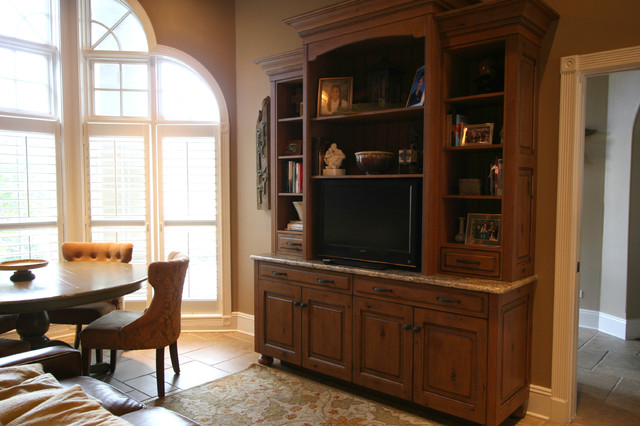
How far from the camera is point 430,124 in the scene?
2.89 meters

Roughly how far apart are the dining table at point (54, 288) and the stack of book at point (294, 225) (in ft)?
3.85

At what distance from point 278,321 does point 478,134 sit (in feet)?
6.55

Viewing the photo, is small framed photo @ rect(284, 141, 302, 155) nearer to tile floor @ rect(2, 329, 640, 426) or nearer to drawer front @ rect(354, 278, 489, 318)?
drawer front @ rect(354, 278, 489, 318)

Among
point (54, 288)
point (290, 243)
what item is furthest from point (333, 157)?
point (54, 288)

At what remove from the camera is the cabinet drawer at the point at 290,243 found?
3.82 m

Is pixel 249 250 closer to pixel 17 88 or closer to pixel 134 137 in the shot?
pixel 134 137

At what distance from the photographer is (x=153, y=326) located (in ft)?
10.3

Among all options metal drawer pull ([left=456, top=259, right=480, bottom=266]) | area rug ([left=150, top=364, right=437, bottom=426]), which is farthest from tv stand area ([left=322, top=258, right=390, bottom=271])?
area rug ([left=150, top=364, right=437, bottom=426])

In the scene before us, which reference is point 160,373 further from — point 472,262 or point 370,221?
point 472,262

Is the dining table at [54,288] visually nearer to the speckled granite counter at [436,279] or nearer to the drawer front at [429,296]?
the speckled granite counter at [436,279]

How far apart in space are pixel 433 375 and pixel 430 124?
150 cm

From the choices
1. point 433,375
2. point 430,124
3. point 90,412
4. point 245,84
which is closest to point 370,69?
point 430,124

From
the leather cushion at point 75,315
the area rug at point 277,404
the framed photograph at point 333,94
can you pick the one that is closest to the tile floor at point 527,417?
the area rug at point 277,404

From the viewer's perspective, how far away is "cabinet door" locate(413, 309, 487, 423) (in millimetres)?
2662
